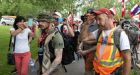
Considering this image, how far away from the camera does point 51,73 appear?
4949mm

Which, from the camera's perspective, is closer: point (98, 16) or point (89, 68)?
point (98, 16)

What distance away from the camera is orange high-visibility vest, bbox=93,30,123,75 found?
4.59 meters

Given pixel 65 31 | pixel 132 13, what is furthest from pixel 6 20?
pixel 65 31

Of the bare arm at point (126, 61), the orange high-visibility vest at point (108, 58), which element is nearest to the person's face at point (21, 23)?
the orange high-visibility vest at point (108, 58)

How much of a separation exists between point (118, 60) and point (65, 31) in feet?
12.8

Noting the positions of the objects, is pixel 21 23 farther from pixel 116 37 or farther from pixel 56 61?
pixel 116 37

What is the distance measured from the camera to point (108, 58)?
4645 mm

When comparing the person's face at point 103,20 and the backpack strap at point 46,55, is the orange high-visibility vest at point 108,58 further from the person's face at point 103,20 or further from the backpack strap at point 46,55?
the backpack strap at point 46,55

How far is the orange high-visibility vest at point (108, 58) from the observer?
4.59 meters

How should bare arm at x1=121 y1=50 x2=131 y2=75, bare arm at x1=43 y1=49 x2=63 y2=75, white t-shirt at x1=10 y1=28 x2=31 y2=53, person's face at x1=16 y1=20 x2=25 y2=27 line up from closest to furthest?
bare arm at x1=121 y1=50 x2=131 y2=75
bare arm at x1=43 y1=49 x2=63 y2=75
white t-shirt at x1=10 y1=28 x2=31 y2=53
person's face at x1=16 y1=20 x2=25 y2=27

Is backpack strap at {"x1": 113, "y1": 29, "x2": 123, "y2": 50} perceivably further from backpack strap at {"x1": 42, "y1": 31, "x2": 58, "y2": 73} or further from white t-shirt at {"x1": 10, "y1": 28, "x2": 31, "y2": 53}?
white t-shirt at {"x1": 10, "y1": 28, "x2": 31, "y2": 53}

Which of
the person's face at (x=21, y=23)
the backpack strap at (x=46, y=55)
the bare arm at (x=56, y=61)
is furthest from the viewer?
the person's face at (x=21, y=23)

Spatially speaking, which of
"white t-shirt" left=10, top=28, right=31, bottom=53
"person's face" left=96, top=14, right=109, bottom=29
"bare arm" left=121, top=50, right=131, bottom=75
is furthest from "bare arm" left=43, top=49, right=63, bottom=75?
"white t-shirt" left=10, top=28, right=31, bottom=53

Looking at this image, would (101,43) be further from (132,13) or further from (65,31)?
(132,13)
